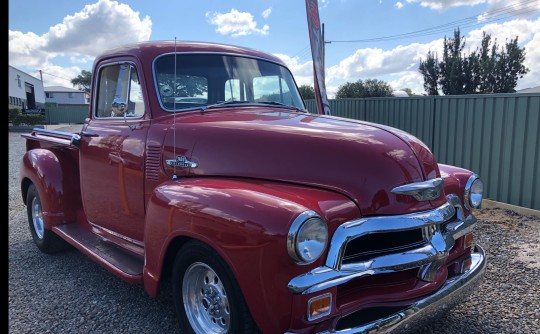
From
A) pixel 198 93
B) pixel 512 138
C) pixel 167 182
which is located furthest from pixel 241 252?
pixel 512 138

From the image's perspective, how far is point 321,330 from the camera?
2045mm

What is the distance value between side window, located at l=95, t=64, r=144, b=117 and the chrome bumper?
2.41m

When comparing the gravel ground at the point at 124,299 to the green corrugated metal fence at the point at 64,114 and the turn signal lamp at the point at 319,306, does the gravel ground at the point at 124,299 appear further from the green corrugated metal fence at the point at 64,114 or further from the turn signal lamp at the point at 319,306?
the green corrugated metal fence at the point at 64,114

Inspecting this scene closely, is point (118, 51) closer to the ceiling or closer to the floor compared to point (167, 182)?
closer to the ceiling

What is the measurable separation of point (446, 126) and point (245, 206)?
645cm

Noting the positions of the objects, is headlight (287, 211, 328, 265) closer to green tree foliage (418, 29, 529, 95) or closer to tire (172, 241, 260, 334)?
tire (172, 241, 260, 334)

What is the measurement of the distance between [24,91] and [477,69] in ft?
153

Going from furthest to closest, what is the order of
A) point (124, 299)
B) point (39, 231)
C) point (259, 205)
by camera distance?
1. point (39, 231)
2. point (124, 299)
3. point (259, 205)

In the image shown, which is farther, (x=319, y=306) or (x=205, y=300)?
(x=205, y=300)

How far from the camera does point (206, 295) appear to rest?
253cm

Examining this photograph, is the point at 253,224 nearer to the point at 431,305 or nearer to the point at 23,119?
the point at 431,305

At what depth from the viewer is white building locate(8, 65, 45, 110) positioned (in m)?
41.6

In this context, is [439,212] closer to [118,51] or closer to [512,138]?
[118,51]

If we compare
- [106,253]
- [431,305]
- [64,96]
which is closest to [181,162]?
[106,253]
